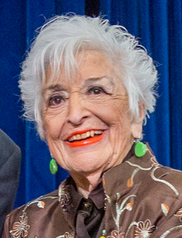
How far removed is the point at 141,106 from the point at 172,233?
46 cm

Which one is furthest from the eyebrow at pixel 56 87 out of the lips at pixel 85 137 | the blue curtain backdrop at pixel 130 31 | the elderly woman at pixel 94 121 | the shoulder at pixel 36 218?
the blue curtain backdrop at pixel 130 31

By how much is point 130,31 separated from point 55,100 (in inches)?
40.9

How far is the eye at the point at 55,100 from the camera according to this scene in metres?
1.30

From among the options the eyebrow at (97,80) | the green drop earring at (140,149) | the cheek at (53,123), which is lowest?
the green drop earring at (140,149)

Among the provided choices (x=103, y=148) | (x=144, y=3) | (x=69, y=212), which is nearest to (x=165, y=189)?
(x=103, y=148)

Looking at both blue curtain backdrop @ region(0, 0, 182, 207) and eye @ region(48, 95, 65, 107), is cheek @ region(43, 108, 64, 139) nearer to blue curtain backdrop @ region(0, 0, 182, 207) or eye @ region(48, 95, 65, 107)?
eye @ region(48, 95, 65, 107)

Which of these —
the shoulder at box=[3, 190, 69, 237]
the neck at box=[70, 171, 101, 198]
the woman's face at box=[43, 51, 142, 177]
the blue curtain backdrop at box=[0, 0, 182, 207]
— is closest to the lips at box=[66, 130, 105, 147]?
Result: the woman's face at box=[43, 51, 142, 177]

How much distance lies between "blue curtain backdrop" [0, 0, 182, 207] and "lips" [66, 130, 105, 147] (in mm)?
933

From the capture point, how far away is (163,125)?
2.21 m

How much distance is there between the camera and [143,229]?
1.08m

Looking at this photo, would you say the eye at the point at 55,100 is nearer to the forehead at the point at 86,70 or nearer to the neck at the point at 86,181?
the forehead at the point at 86,70

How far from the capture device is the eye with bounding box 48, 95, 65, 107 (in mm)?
1300

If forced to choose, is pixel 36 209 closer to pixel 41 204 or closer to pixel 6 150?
pixel 41 204

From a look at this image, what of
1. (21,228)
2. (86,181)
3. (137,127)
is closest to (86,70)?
(137,127)
